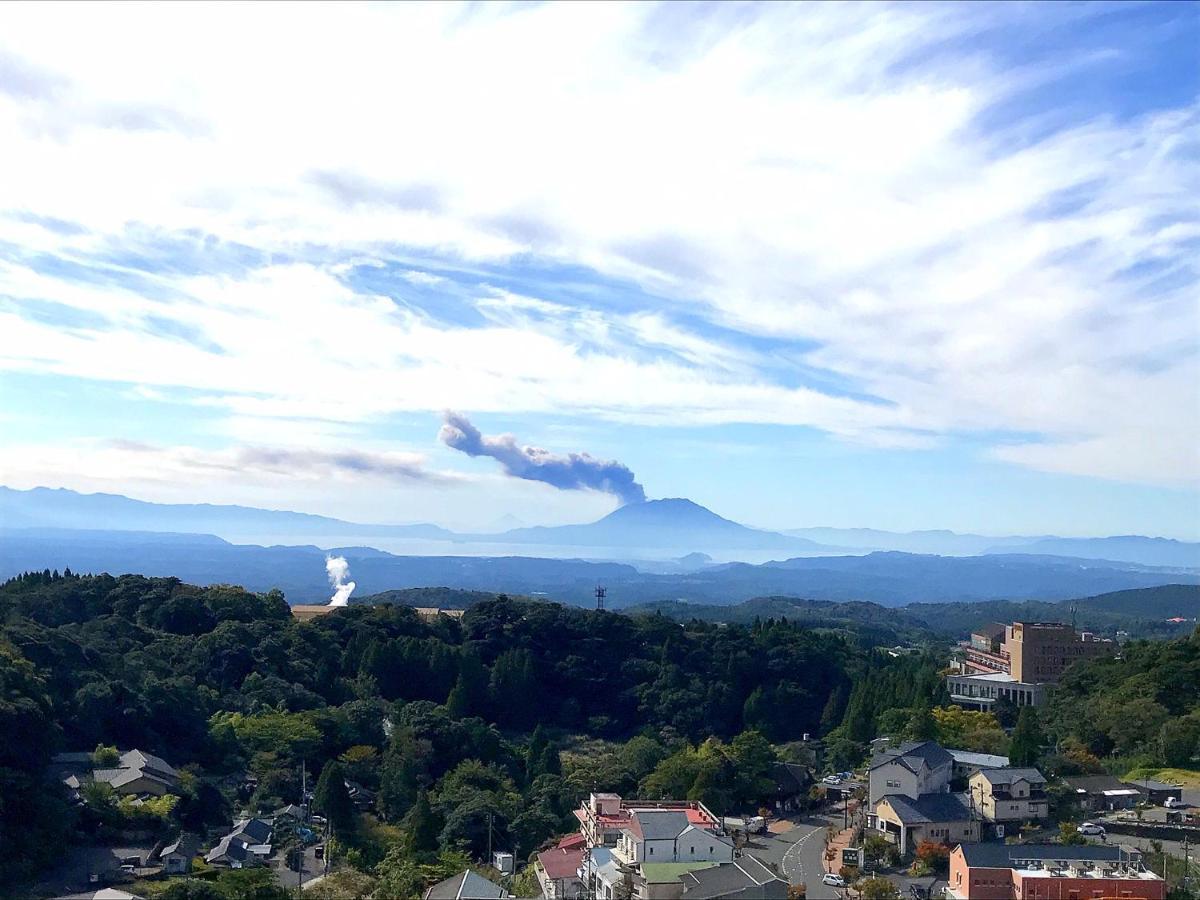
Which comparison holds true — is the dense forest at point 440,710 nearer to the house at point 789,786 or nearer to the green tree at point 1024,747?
the green tree at point 1024,747

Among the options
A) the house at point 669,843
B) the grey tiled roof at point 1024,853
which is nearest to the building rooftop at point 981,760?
the grey tiled roof at point 1024,853

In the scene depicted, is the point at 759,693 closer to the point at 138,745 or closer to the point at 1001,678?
the point at 1001,678

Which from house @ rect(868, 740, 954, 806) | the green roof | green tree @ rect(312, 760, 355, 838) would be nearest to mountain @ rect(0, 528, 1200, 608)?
green tree @ rect(312, 760, 355, 838)

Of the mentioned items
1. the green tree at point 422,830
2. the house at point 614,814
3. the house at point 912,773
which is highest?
the house at point 912,773

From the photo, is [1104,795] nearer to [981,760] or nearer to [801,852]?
[981,760]

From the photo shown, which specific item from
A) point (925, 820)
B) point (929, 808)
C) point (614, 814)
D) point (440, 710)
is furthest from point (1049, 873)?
point (440, 710)

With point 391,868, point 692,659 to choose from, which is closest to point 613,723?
point 692,659
